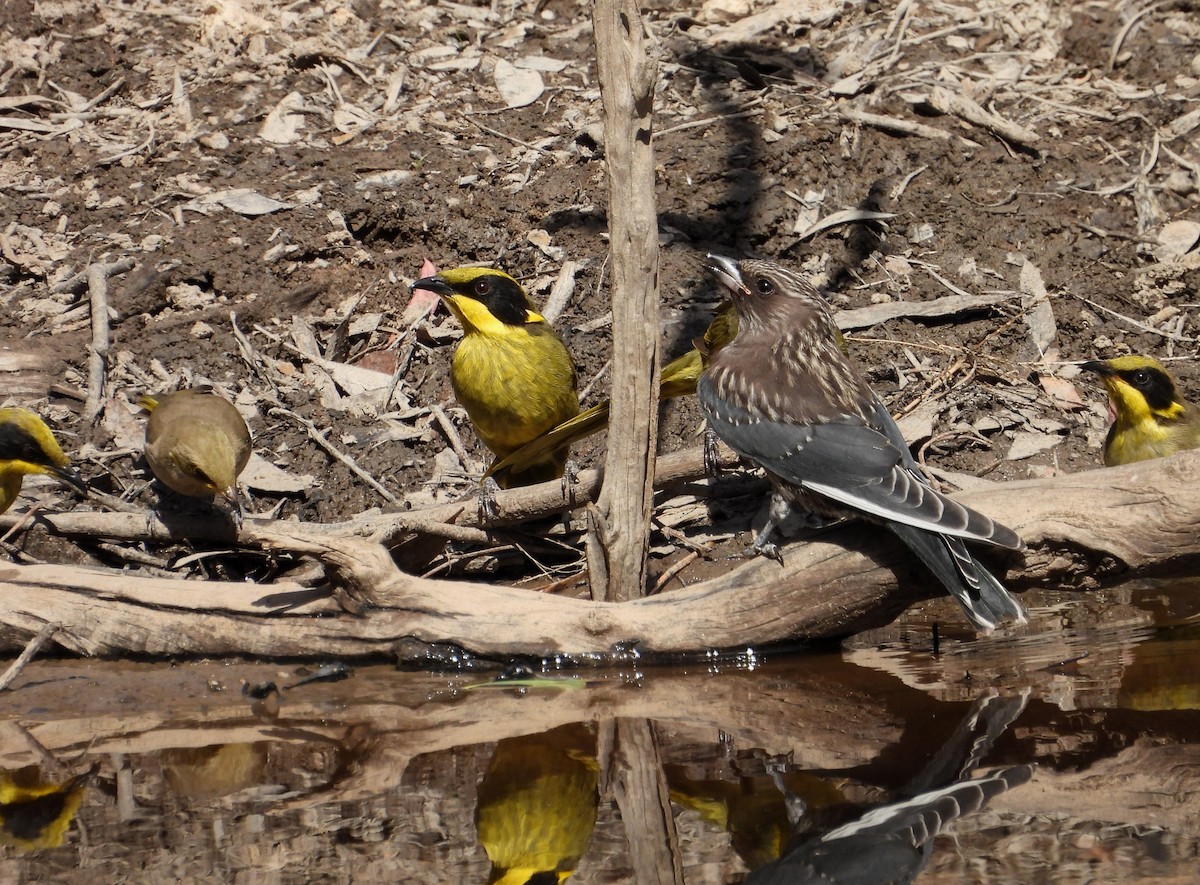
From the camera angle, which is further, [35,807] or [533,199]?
[533,199]

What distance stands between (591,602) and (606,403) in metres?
1.29

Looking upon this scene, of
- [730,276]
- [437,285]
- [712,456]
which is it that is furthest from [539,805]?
[437,285]

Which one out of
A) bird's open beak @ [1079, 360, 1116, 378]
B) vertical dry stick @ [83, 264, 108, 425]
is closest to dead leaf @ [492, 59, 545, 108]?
vertical dry stick @ [83, 264, 108, 425]

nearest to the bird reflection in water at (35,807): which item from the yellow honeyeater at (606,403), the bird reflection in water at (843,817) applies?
the bird reflection in water at (843,817)

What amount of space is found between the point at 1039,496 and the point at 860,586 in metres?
0.85

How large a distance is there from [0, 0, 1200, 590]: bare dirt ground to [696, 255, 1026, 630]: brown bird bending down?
51.3 inches

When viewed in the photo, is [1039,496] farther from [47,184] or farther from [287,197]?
[47,184]

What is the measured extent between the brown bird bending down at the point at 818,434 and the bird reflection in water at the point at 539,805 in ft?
4.54

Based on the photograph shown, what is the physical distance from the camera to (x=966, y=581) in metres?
5.52

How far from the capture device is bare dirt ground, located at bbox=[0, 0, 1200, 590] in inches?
336

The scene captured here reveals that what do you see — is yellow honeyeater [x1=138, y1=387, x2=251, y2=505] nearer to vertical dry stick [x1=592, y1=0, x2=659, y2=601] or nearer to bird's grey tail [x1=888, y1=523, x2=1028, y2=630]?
vertical dry stick [x1=592, y1=0, x2=659, y2=601]

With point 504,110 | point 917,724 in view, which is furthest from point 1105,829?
point 504,110

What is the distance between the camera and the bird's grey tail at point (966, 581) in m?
5.51

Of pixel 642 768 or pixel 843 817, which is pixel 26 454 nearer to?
pixel 642 768
